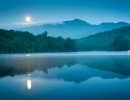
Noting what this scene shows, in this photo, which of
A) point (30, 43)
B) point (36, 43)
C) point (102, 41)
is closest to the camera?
point (30, 43)

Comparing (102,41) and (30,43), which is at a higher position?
(102,41)

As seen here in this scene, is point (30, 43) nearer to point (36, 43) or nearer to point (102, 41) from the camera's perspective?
point (36, 43)

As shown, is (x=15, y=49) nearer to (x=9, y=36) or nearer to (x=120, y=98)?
(x=9, y=36)

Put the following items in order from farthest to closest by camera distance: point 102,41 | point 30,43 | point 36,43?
point 102,41 → point 36,43 → point 30,43

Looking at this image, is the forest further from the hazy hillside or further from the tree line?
the hazy hillside

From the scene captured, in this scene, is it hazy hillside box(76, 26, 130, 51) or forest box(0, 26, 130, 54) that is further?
hazy hillside box(76, 26, 130, 51)

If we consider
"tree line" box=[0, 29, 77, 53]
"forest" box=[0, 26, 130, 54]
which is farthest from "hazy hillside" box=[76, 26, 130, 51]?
"tree line" box=[0, 29, 77, 53]

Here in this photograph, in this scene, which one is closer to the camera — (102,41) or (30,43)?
(30,43)

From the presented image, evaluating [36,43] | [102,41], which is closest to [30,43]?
[36,43]

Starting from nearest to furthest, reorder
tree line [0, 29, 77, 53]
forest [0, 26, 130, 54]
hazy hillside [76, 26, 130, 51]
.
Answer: tree line [0, 29, 77, 53]
forest [0, 26, 130, 54]
hazy hillside [76, 26, 130, 51]

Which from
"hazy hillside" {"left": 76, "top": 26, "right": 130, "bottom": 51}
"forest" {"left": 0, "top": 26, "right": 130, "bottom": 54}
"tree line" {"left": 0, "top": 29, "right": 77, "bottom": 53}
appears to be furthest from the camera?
"hazy hillside" {"left": 76, "top": 26, "right": 130, "bottom": 51}

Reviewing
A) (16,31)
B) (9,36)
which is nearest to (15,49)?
(9,36)

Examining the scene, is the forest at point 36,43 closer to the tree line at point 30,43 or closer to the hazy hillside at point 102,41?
the tree line at point 30,43

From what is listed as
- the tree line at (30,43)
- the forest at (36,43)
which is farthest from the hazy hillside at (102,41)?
the tree line at (30,43)
